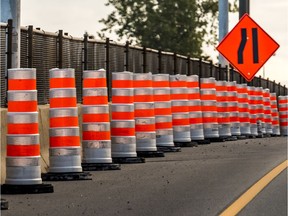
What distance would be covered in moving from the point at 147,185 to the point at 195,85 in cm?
1305

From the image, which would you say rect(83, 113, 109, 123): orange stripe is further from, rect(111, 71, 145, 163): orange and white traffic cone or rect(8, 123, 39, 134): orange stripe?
rect(8, 123, 39, 134): orange stripe

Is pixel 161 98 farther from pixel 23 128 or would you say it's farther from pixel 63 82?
pixel 23 128

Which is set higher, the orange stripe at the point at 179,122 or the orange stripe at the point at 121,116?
the orange stripe at the point at 179,122

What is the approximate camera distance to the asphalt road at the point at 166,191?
488 inches

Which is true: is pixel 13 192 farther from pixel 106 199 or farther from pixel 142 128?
pixel 142 128

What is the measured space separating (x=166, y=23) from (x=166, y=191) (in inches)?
3577

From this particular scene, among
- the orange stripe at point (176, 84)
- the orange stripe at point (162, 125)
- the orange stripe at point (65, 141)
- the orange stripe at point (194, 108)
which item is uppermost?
the orange stripe at point (176, 84)

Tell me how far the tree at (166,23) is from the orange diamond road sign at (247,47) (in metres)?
70.5

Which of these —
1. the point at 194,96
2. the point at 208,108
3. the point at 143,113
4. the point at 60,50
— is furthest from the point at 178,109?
the point at 143,113

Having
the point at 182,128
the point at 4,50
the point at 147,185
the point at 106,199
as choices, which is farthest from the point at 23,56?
the point at 106,199

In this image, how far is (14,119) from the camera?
14570 millimetres

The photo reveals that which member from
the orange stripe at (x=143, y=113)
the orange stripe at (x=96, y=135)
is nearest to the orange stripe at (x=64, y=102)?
the orange stripe at (x=96, y=135)

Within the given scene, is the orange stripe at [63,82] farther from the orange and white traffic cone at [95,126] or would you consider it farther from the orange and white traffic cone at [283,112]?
the orange and white traffic cone at [283,112]

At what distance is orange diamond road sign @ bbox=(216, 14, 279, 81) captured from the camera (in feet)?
106
